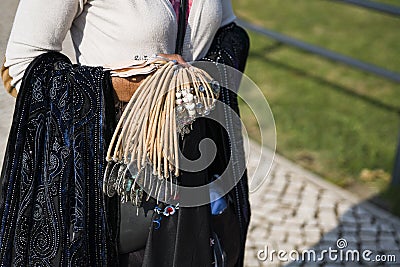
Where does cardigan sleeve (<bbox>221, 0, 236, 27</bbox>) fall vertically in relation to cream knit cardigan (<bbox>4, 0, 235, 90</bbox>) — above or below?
below

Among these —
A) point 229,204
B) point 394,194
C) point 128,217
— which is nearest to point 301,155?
point 394,194

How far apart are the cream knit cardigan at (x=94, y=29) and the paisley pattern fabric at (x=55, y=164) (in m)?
0.06

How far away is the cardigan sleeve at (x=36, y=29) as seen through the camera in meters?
1.68

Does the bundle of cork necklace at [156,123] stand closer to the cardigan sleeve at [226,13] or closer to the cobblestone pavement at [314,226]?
the cardigan sleeve at [226,13]

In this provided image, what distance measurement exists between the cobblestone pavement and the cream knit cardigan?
2.03 meters

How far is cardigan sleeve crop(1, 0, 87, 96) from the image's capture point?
168 cm

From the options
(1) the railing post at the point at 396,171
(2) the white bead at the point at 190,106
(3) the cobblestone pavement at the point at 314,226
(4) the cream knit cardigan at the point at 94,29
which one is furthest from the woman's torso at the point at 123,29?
(1) the railing post at the point at 396,171

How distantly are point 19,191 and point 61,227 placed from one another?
0.16m

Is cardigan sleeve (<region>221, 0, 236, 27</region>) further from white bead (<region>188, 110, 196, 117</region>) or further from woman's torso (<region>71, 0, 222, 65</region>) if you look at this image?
white bead (<region>188, 110, 196, 117</region>)

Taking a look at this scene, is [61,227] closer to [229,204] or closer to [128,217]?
[128,217]

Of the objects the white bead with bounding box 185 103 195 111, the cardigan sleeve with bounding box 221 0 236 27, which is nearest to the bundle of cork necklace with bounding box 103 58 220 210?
the white bead with bounding box 185 103 195 111

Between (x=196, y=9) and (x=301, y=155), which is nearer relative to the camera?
(x=196, y=9)

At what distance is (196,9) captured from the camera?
6.14 feet

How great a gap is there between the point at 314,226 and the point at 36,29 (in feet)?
8.25
